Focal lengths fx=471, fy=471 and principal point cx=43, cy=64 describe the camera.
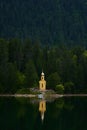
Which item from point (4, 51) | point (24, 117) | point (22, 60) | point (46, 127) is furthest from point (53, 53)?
point (46, 127)

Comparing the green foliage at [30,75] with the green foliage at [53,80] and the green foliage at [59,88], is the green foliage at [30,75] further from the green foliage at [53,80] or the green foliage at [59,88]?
the green foliage at [59,88]

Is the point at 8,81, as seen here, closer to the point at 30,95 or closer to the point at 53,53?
the point at 30,95

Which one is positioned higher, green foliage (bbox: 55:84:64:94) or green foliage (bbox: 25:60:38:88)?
green foliage (bbox: 25:60:38:88)

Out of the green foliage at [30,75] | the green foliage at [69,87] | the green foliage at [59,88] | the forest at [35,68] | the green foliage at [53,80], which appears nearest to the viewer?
the forest at [35,68]

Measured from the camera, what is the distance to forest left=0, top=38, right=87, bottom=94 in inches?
5413

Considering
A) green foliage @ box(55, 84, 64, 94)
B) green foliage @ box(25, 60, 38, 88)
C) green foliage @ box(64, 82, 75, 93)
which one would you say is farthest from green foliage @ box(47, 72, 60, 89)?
green foliage @ box(25, 60, 38, 88)

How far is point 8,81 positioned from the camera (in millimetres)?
136375

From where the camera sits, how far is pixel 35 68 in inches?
5881

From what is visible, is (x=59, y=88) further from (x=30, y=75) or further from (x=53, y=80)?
(x=30, y=75)

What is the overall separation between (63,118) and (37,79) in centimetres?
7846

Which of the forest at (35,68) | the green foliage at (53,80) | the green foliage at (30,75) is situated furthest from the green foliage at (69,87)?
the green foliage at (30,75)

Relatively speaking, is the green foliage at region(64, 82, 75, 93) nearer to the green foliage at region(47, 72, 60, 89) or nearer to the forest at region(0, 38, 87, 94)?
the forest at region(0, 38, 87, 94)

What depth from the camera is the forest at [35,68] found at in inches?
5413

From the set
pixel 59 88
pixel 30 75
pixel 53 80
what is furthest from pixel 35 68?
pixel 59 88
